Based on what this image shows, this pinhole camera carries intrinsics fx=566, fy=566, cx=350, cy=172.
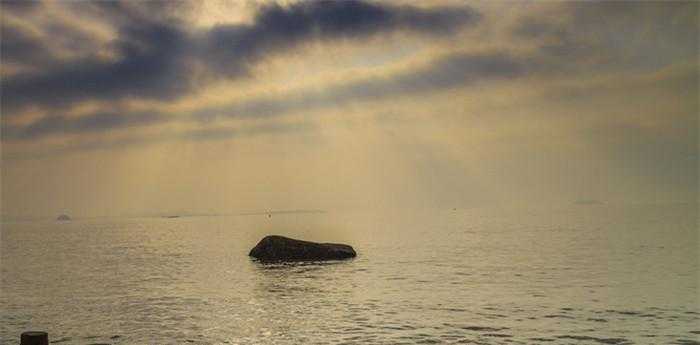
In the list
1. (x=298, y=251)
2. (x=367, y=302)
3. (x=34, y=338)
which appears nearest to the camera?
(x=34, y=338)

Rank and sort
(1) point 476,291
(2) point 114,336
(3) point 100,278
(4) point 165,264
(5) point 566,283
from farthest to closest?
(4) point 165,264
(3) point 100,278
(5) point 566,283
(1) point 476,291
(2) point 114,336

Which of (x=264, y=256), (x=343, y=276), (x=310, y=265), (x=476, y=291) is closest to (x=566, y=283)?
(x=476, y=291)

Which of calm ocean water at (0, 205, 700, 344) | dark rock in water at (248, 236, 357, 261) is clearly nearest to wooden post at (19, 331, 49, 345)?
calm ocean water at (0, 205, 700, 344)

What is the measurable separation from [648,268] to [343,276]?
1049 inches

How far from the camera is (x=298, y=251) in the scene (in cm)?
6178

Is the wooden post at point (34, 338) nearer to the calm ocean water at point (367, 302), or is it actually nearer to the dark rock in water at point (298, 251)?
the calm ocean water at point (367, 302)

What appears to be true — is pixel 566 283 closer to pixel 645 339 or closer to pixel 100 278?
pixel 645 339

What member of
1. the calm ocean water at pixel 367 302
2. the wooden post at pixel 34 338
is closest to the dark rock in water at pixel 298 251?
the calm ocean water at pixel 367 302

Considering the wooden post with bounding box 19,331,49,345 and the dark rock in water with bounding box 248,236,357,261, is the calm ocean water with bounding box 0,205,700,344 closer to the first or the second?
the dark rock in water with bounding box 248,236,357,261

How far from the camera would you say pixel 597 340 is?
73.2 ft

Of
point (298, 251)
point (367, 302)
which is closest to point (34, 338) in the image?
point (367, 302)

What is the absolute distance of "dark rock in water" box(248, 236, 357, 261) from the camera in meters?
61.1

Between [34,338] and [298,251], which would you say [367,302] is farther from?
[298,251]

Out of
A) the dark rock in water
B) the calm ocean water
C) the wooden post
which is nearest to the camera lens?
the wooden post
